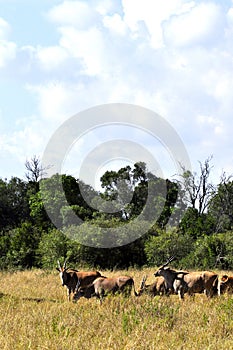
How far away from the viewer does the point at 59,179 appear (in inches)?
1581

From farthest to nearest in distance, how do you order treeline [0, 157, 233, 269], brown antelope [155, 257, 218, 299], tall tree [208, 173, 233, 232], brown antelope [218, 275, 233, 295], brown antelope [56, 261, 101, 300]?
1. tall tree [208, 173, 233, 232]
2. treeline [0, 157, 233, 269]
3. brown antelope [56, 261, 101, 300]
4. brown antelope [155, 257, 218, 299]
5. brown antelope [218, 275, 233, 295]

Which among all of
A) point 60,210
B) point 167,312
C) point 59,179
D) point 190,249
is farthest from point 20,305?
point 59,179

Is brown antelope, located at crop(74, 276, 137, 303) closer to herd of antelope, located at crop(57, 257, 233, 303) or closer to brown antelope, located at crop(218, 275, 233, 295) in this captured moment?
herd of antelope, located at crop(57, 257, 233, 303)

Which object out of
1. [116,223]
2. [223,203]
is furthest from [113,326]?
[223,203]

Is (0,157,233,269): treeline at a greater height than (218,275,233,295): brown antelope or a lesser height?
greater

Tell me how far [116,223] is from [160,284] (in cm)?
1372

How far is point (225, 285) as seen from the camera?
554 inches

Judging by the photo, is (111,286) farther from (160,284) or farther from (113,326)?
(113,326)

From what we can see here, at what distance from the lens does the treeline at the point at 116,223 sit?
27922 millimetres

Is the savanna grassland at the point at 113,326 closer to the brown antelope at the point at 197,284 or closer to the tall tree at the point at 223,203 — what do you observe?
the brown antelope at the point at 197,284

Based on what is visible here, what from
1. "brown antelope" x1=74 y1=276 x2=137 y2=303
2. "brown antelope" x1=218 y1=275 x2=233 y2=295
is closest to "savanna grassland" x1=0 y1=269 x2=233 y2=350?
"brown antelope" x1=74 y1=276 x2=137 y2=303

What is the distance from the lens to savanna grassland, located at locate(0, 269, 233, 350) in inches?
290

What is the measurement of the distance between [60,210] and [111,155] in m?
9.63

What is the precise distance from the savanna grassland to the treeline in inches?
502
